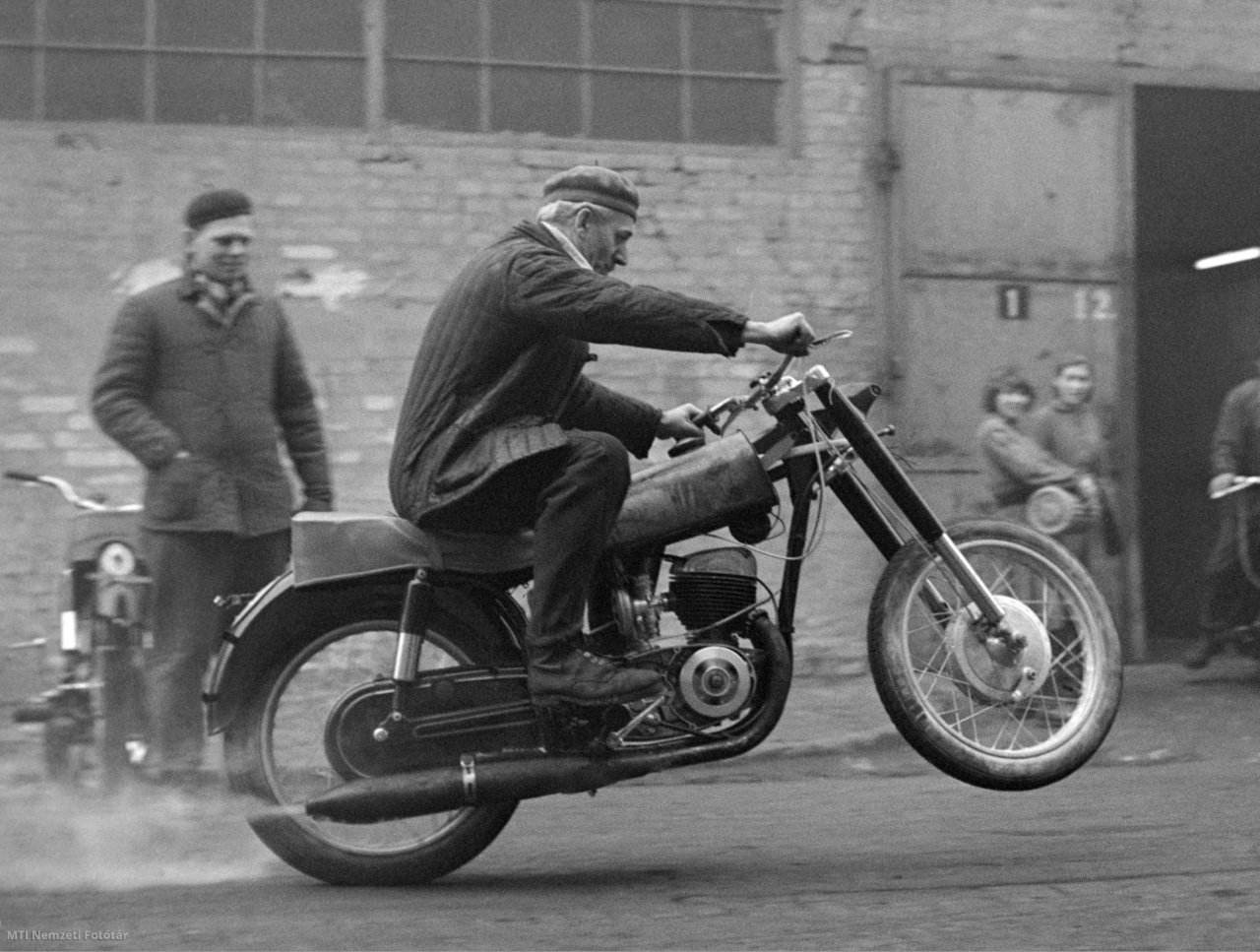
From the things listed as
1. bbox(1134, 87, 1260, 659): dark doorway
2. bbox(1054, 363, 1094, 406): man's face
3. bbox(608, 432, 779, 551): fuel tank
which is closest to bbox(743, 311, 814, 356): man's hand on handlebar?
bbox(608, 432, 779, 551): fuel tank

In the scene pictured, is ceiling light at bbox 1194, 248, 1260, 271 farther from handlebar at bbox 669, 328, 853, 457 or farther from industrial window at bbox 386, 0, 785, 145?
handlebar at bbox 669, 328, 853, 457

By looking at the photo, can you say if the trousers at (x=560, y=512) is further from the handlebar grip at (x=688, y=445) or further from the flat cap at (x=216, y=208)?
the flat cap at (x=216, y=208)

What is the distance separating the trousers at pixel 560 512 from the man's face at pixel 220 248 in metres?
2.28

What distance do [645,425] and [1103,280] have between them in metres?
5.62

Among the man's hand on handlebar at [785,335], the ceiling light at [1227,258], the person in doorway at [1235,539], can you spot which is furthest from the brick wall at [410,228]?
the man's hand on handlebar at [785,335]

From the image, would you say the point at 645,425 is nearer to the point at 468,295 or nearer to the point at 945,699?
the point at 468,295

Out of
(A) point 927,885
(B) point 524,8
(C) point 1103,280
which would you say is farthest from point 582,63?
(A) point 927,885

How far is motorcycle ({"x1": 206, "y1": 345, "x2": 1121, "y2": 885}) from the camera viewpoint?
4.96 m

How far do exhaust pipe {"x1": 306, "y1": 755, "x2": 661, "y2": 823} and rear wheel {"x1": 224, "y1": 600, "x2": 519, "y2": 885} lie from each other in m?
0.11

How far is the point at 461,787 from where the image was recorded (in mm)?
4887

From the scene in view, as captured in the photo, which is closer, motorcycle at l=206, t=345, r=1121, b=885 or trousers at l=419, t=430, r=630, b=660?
trousers at l=419, t=430, r=630, b=660

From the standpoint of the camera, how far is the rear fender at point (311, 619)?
4965 mm

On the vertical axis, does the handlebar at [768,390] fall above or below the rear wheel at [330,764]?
above

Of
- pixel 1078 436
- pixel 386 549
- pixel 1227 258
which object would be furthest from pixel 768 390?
pixel 1227 258
